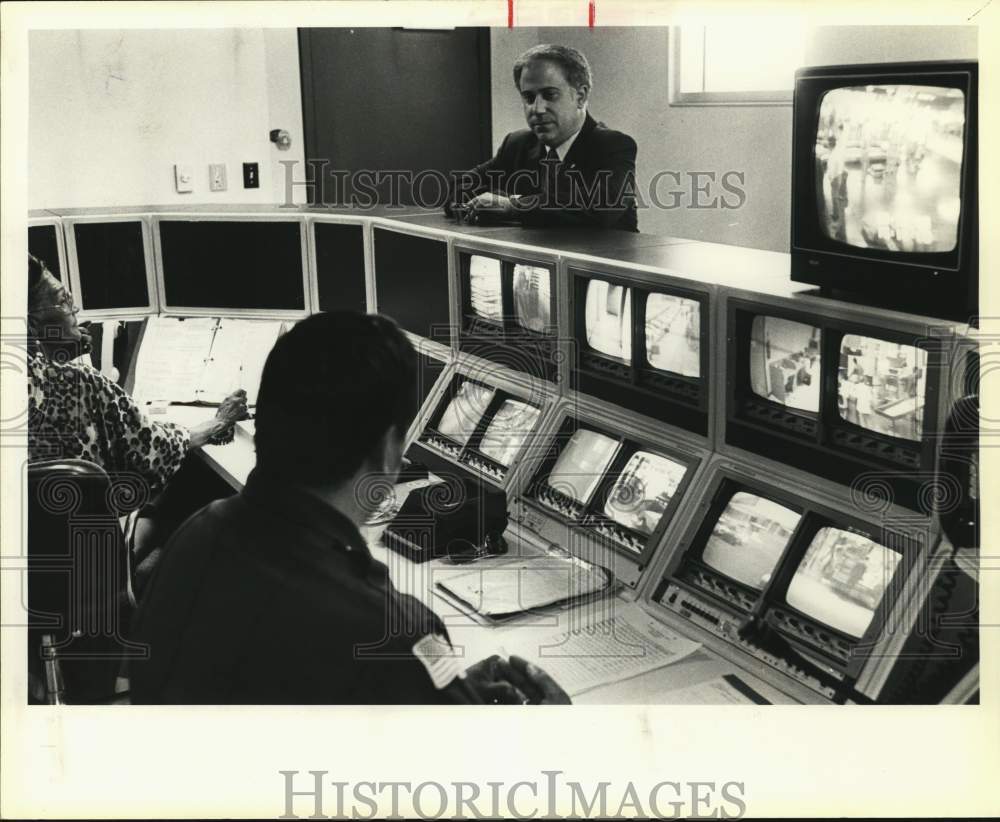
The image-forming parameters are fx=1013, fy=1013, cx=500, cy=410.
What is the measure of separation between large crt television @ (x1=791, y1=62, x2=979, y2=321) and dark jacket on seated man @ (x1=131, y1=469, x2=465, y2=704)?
0.90 meters

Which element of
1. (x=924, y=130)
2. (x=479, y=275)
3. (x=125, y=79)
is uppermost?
(x=125, y=79)

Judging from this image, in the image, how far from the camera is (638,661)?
1.78 metres

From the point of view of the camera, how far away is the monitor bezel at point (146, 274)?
9.94ft

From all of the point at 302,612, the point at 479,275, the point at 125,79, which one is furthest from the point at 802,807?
the point at 125,79

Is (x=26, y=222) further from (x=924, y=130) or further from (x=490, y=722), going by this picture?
(x=924, y=130)

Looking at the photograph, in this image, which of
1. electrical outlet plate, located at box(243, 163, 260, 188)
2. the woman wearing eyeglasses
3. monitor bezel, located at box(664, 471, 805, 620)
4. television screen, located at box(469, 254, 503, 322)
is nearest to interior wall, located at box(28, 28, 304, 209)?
electrical outlet plate, located at box(243, 163, 260, 188)

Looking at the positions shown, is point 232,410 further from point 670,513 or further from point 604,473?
point 670,513

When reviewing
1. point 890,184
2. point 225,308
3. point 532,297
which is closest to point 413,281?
point 532,297

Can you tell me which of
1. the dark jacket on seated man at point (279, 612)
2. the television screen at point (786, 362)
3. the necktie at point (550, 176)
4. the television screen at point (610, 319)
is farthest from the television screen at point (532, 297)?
the dark jacket on seated man at point (279, 612)

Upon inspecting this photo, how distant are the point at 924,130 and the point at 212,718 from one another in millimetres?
1410

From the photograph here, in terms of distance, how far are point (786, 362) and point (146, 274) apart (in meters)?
2.15

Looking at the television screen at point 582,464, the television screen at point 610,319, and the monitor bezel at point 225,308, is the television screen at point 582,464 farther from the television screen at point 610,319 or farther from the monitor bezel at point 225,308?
the monitor bezel at point 225,308

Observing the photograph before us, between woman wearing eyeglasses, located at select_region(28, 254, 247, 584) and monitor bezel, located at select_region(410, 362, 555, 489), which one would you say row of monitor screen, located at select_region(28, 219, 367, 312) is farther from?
woman wearing eyeglasses, located at select_region(28, 254, 247, 584)

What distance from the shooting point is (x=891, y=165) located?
157cm
